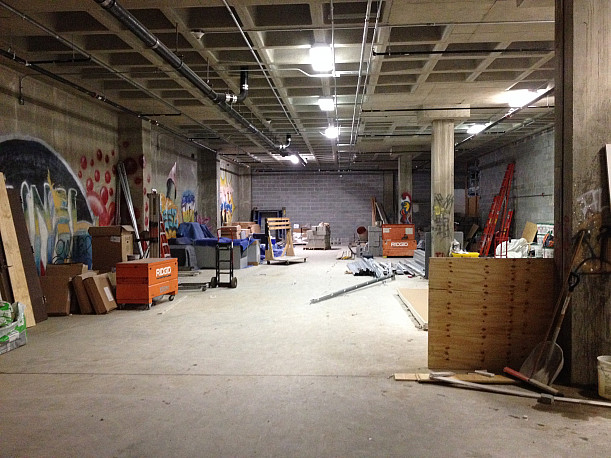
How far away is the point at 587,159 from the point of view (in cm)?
365

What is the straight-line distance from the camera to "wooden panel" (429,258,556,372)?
3.99 m

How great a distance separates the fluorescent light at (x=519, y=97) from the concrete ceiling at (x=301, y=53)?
0.10 meters

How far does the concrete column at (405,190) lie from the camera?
1747 cm

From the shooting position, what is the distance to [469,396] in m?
3.50

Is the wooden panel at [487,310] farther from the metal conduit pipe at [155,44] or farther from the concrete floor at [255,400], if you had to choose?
the metal conduit pipe at [155,44]

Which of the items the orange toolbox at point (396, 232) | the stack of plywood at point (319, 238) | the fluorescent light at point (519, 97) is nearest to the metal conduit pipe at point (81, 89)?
the stack of plywood at point (319, 238)

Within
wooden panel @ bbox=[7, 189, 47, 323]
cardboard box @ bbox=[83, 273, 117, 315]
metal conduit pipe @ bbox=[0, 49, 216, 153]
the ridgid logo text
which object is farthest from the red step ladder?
wooden panel @ bbox=[7, 189, 47, 323]

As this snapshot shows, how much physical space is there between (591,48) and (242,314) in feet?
16.7

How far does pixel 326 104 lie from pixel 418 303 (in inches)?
197

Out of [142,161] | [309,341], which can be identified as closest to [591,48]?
[309,341]

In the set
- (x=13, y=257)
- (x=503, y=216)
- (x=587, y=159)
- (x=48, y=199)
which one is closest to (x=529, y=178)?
(x=503, y=216)

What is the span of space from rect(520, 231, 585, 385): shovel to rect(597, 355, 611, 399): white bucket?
0.87 feet

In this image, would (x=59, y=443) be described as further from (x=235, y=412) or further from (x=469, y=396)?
(x=469, y=396)

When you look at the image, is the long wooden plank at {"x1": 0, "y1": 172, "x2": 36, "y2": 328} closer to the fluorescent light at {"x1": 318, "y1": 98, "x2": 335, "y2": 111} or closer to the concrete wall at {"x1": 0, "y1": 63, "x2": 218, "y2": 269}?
the concrete wall at {"x1": 0, "y1": 63, "x2": 218, "y2": 269}
